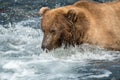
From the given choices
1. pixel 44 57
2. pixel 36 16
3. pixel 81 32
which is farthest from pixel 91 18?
pixel 36 16

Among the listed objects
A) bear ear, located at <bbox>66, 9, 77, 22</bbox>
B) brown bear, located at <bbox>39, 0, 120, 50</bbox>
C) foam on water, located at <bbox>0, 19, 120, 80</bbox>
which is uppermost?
bear ear, located at <bbox>66, 9, 77, 22</bbox>

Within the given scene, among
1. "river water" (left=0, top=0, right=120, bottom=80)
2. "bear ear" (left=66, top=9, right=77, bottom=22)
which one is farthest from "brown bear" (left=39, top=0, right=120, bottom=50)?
"river water" (left=0, top=0, right=120, bottom=80)

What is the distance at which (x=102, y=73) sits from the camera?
28.5 feet

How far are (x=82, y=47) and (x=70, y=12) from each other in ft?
2.69

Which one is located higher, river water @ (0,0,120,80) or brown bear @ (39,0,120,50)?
brown bear @ (39,0,120,50)

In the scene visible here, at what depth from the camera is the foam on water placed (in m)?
8.73

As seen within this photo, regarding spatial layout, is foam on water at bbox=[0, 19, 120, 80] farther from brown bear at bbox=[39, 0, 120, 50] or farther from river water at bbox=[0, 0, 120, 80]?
brown bear at bbox=[39, 0, 120, 50]

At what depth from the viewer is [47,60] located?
9.95m

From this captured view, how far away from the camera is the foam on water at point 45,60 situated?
8734mm

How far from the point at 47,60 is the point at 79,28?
1.02 metres

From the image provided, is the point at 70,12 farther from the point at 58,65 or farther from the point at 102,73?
the point at 102,73

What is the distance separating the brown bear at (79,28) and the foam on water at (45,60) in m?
0.17

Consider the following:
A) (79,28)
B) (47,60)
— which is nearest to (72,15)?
(79,28)

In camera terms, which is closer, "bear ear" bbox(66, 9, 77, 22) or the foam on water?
the foam on water
